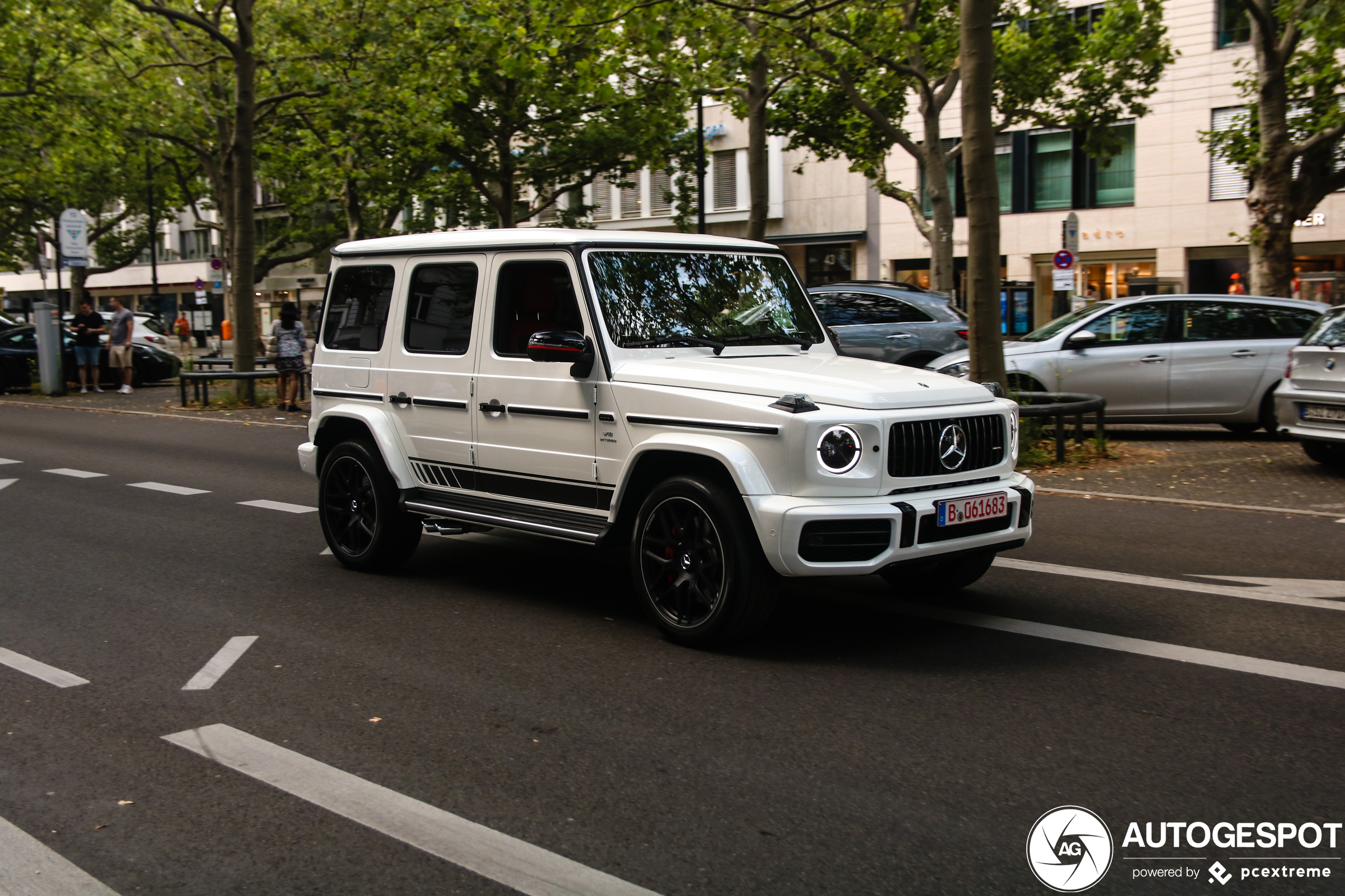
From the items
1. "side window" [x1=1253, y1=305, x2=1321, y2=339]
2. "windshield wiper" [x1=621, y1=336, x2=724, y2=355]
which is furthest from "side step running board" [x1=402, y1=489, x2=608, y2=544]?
"side window" [x1=1253, y1=305, x2=1321, y2=339]

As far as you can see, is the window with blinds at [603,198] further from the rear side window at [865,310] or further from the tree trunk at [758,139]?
the rear side window at [865,310]

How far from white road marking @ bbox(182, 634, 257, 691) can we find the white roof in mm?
2346

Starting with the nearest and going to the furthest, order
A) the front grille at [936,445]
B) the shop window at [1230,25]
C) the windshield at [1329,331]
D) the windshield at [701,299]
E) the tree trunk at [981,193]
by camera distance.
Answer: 1. the front grille at [936,445]
2. the windshield at [701,299]
3. the windshield at [1329,331]
4. the tree trunk at [981,193]
5. the shop window at [1230,25]

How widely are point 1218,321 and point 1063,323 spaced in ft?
→ 5.62

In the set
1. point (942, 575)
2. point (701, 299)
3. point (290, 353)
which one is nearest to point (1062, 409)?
point (942, 575)

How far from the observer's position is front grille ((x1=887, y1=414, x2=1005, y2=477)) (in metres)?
5.53

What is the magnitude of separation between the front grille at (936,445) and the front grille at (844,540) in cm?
28

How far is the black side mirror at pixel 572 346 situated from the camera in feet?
20.5

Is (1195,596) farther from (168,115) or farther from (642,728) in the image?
(168,115)

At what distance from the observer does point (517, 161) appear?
31.4 m

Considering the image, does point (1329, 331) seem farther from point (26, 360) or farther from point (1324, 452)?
point (26, 360)

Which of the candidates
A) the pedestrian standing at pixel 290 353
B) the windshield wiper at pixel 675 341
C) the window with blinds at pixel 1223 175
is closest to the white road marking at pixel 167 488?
the windshield wiper at pixel 675 341

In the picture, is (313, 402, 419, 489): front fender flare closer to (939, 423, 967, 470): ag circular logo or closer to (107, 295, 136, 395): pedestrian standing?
(939, 423, 967, 470): ag circular logo

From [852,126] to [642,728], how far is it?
2973 cm
